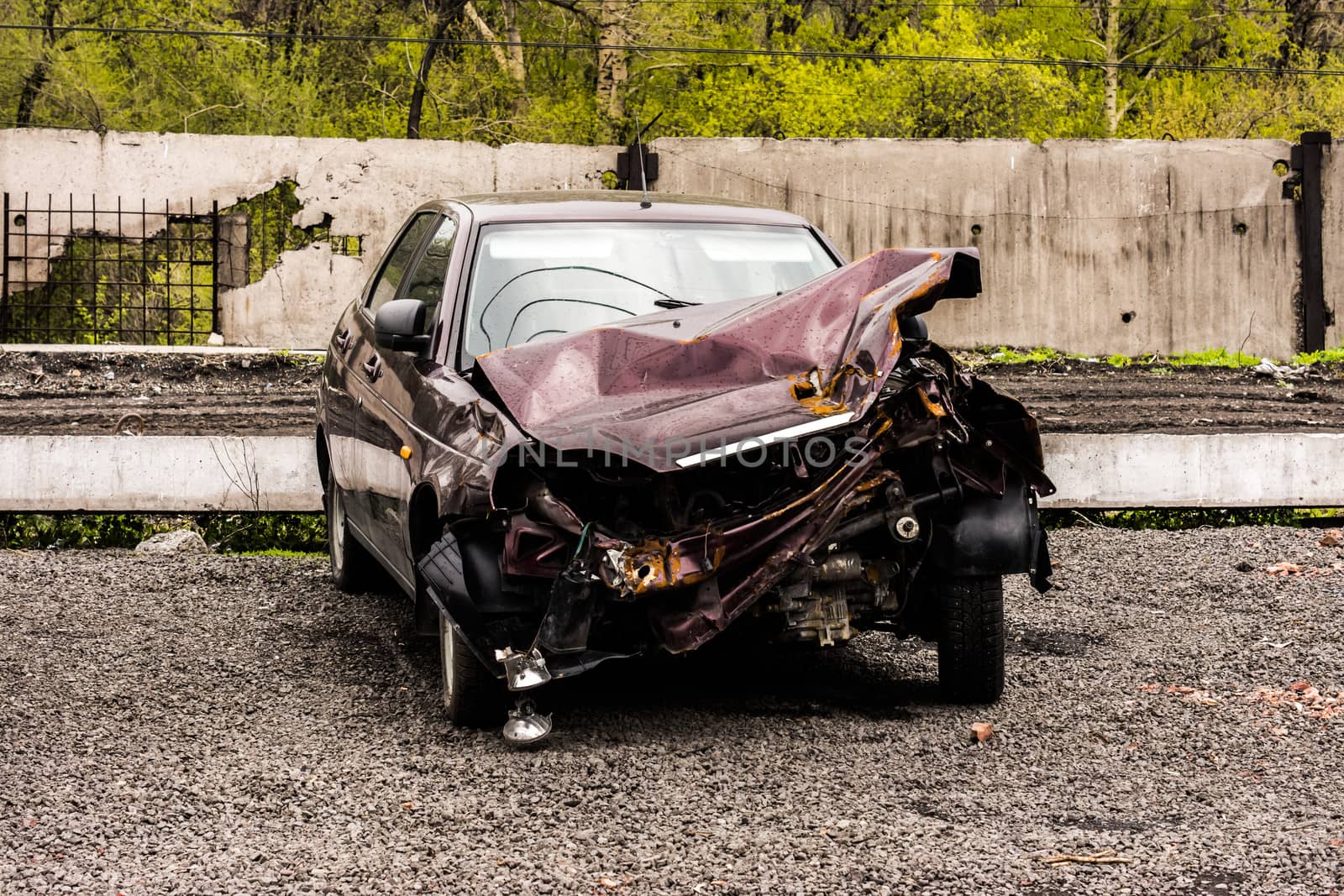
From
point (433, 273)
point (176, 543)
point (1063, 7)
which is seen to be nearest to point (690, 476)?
point (433, 273)

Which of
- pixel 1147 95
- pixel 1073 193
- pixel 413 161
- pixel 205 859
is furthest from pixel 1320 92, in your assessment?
pixel 205 859

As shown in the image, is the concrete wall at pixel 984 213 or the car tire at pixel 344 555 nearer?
the car tire at pixel 344 555

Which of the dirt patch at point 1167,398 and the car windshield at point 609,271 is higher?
the car windshield at point 609,271

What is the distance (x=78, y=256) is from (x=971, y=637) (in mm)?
15823

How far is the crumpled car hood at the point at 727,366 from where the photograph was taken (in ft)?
14.5

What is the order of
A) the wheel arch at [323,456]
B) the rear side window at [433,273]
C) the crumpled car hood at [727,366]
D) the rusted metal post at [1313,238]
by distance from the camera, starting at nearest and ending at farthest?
the crumpled car hood at [727,366] < the rear side window at [433,273] < the wheel arch at [323,456] < the rusted metal post at [1313,238]

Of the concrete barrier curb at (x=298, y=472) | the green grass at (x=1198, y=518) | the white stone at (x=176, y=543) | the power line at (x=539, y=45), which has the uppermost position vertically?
the power line at (x=539, y=45)

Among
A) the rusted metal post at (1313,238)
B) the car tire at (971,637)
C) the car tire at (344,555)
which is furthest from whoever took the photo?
the rusted metal post at (1313,238)

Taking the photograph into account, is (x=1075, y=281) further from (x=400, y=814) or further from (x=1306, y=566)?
(x=400, y=814)

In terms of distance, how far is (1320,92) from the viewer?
→ 39969 millimetres

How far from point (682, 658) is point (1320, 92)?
3939 cm

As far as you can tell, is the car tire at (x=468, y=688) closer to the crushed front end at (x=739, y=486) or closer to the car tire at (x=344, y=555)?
the crushed front end at (x=739, y=486)

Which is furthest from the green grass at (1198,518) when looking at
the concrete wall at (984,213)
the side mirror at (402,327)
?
the concrete wall at (984,213)

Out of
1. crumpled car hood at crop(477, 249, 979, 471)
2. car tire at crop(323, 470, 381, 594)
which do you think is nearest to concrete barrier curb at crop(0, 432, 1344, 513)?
car tire at crop(323, 470, 381, 594)
